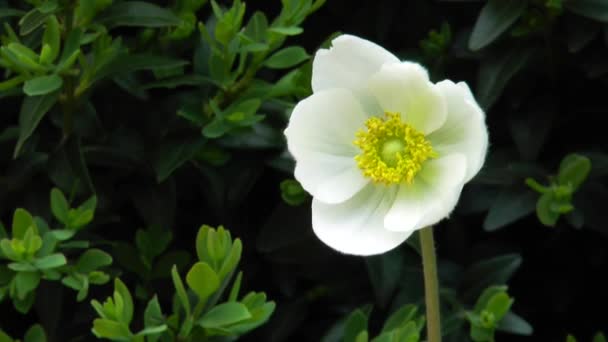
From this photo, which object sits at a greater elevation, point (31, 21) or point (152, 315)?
point (31, 21)

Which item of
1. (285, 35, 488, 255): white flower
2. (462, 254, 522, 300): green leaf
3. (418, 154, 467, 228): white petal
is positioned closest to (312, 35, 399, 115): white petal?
(285, 35, 488, 255): white flower

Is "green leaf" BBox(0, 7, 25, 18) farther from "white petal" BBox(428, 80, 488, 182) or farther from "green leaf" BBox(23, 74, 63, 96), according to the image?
"white petal" BBox(428, 80, 488, 182)

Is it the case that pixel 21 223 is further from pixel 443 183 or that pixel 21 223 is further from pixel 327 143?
pixel 443 183

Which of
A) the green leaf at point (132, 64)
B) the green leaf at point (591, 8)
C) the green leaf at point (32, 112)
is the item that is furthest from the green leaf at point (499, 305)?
the green leaf at point (32, 112)

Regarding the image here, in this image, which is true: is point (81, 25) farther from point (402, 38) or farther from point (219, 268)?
point (402, 38)

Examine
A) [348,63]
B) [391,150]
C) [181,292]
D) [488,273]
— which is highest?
[348,63]

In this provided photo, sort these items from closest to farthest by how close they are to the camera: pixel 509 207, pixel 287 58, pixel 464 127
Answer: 1. pixel 464 127
2. pixel 287 58
3. pixel 509 207

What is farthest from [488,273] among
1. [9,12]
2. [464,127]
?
[9,12]

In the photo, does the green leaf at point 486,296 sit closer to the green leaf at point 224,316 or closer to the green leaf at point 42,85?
the green leaf at point 224,316
